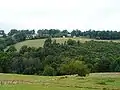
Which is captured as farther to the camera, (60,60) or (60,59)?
(60,59)

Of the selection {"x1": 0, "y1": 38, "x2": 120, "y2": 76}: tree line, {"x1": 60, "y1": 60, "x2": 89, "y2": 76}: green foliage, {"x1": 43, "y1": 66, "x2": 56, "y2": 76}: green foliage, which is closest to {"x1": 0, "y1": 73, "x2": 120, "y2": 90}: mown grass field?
{"x1": 60, "y1": 60, "x2": 89, "y2": 76}: green foliage

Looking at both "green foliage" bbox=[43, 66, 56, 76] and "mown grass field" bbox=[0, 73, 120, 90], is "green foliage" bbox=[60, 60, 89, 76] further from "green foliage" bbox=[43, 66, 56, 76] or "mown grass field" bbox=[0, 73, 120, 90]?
"mown grass field" bbox=[0, 73, 120, 90]

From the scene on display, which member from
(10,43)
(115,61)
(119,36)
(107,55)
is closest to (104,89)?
(115,61)

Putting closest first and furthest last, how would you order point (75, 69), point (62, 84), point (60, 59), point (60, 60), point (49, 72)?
point (62, 84) < point (75, 69) < point (49, 72) < point (60, 60) < point (60, 59)

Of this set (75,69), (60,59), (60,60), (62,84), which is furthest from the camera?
(60,59)

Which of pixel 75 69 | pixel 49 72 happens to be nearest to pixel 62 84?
pixel 75 69

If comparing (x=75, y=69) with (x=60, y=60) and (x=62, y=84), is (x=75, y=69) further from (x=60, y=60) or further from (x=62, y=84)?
(x=62, y=84)

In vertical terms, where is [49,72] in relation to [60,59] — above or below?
below

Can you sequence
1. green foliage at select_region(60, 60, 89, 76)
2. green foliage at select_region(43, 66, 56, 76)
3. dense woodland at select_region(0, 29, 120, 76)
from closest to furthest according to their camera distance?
1. green foliage at select_region(60, 60, 89, 76)
2. green foliage at select_region(43, 66, 56, 76)
3. dense woodland at select_region(0, 29, 120, 76)

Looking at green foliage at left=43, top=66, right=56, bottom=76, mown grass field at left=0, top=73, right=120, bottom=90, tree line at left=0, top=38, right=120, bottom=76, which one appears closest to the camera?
mown grass field at left=0, top=73, right=120, bottom=90

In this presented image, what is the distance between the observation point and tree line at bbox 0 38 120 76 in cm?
10066

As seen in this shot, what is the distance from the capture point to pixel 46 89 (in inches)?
1522

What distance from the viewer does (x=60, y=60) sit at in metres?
116

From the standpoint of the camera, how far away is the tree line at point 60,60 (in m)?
101
